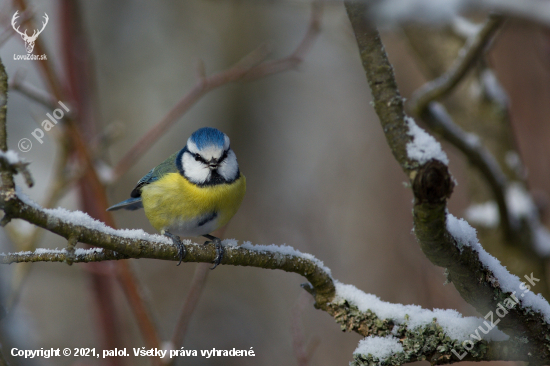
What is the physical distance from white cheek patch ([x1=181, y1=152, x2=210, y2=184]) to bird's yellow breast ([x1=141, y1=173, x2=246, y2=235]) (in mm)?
34

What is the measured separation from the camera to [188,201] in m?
2.26

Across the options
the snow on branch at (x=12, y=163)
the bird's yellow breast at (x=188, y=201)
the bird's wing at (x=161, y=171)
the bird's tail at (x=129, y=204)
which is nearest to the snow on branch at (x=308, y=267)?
the snow on branch at (x=12, y=163)

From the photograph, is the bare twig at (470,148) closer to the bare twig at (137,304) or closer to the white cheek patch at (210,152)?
the white cheek patch at (210,152)

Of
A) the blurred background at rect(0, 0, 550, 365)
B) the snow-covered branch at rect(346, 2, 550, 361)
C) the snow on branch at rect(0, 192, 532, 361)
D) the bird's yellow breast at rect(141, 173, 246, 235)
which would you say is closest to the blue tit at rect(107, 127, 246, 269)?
the bird's yellow breast at rect(141, 173, 246, 235)

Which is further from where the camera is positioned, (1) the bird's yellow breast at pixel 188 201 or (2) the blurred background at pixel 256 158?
(2) the blurred background at pixel 256 158

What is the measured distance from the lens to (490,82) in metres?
3.06

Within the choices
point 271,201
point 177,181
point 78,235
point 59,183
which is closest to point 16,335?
point 59,183

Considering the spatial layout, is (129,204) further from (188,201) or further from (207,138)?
(207,138)

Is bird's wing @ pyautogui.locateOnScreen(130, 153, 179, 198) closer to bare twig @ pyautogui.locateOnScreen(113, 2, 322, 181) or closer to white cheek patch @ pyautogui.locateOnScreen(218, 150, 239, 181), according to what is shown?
bare twig @ pyautogui.locateOnScreen(113, 2, 322, 181)

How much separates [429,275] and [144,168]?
564 centimetres

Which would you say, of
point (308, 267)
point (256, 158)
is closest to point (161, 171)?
point (308, 267)

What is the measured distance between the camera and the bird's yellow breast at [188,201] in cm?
225

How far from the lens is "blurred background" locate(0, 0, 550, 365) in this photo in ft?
11.0

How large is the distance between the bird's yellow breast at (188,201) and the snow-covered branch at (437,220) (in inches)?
49.9
